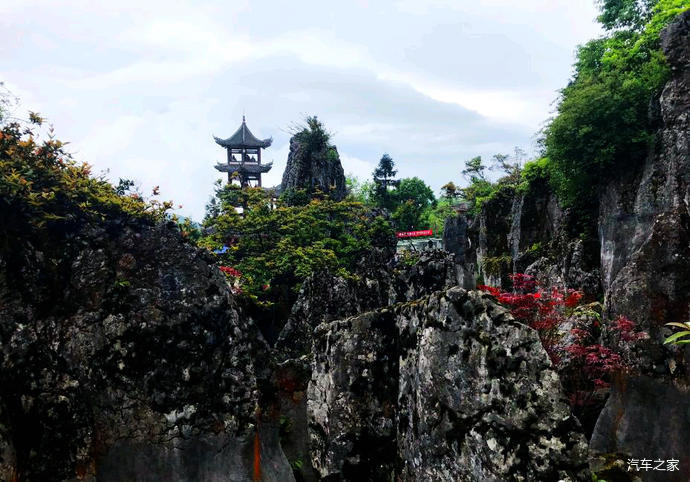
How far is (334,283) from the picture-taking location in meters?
15.4

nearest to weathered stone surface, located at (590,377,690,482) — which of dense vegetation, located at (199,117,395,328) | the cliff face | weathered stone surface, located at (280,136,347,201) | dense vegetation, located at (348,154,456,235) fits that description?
the cliff face

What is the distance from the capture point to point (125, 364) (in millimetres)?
5219

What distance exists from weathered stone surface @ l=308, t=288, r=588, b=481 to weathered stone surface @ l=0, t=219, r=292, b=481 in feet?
3.09

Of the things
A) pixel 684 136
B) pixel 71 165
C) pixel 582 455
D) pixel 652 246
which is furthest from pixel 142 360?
pixel 684 136

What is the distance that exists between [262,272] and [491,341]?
13.0 metres

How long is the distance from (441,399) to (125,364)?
3235mm

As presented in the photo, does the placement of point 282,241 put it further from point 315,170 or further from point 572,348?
point 572,348

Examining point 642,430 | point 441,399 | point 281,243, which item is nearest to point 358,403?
point 441,399

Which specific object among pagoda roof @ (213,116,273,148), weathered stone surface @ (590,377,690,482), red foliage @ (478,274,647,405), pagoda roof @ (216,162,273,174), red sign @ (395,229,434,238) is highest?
pagoda roof @ (213,116,273,148)

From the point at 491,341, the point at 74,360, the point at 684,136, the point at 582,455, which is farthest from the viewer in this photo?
the point at 684,136

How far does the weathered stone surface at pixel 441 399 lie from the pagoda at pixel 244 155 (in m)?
36.8

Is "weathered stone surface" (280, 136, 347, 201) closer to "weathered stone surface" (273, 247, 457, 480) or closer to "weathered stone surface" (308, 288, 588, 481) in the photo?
"weathered stone surface" (273, 247, 457, 480)

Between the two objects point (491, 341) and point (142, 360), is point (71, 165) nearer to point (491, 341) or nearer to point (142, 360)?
point (142, 360)

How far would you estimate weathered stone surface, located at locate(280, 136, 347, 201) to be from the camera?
2534 cm
